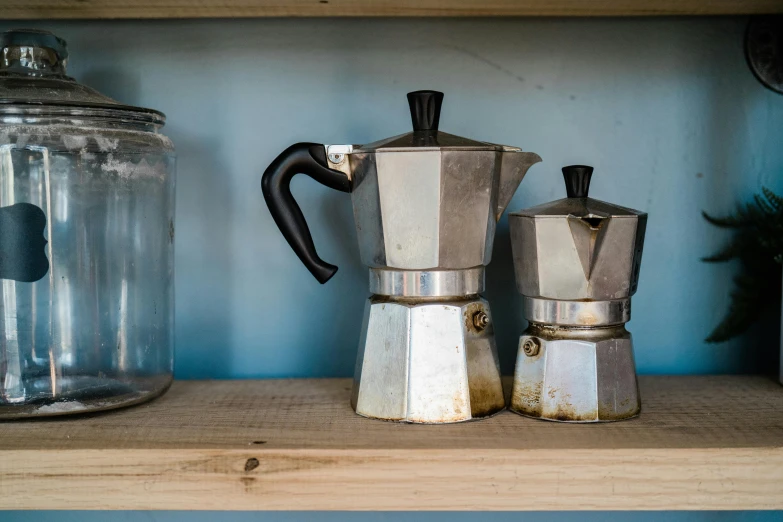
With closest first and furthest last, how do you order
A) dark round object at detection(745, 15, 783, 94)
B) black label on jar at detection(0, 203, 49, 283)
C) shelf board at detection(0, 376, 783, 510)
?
shelf board at detection(0, 376, 783, 510) < black label on jar at detection(0, 203, 49, 283) < dark round object at detection(745, 15, 783, 94)

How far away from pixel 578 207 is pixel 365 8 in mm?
312

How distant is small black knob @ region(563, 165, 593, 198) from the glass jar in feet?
1.31

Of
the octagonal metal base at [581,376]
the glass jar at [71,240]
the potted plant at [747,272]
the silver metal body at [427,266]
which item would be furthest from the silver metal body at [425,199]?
the potted plant at [747,272]

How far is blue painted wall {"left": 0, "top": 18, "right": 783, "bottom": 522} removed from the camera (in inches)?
32.4

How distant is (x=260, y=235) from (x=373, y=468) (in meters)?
0.38

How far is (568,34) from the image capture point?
82 centimetres

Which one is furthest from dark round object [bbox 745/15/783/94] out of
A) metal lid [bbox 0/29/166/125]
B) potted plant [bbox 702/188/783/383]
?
metal lid [bbox 0/29/166/125]

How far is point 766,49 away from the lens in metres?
0.82

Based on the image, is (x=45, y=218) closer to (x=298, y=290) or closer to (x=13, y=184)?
(x=13, y=184)

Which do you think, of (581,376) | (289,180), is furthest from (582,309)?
(289,180)

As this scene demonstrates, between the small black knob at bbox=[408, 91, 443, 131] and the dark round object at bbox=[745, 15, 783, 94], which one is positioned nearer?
the small black knob at bbox=[408, 91, 443, 131]

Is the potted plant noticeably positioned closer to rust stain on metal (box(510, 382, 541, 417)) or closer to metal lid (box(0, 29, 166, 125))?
rust stain on metal (box(510, 382, 541, 417))

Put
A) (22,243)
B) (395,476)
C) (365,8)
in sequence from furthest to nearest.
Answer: (365,8) < (22,243) < (395,476)

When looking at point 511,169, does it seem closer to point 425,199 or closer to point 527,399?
point 425,199
